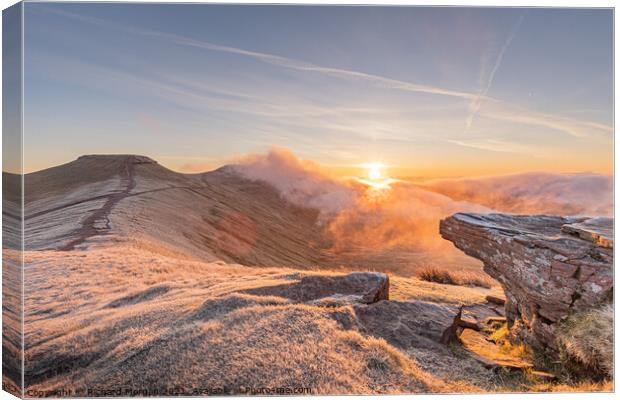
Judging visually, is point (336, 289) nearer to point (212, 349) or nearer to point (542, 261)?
point (212, 349)

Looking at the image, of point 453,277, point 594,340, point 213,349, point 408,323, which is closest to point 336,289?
point 408,323

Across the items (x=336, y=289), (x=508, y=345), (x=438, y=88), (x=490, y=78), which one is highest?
(x=490, y=78)

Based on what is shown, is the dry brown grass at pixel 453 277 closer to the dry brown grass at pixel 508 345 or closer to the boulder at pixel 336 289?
the dry brown grass at pixel 508 345

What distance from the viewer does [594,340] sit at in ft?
25.4

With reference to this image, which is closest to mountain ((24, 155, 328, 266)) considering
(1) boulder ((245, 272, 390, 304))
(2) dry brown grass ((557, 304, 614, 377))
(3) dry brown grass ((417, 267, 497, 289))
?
(3) dry brown grass ((417, 267, 497, 289))

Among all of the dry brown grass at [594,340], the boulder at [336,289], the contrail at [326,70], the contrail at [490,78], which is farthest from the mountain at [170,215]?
the dry brown grass at [594,340]

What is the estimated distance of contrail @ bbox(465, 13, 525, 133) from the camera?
8.96 m

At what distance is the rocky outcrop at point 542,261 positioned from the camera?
26.4 ft

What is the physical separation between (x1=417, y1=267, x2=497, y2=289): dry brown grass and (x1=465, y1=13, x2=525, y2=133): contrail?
7418 millimetres

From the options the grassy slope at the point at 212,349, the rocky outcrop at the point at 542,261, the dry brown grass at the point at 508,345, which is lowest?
the dry brown grass at the point at 508,345

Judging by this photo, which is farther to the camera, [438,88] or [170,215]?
[170,215]

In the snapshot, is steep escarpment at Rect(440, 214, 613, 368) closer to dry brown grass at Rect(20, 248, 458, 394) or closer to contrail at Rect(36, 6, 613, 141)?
contrail at Rect(36, 6, 613, 141)

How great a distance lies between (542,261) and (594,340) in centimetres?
161

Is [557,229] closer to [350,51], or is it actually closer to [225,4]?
[350,51]
